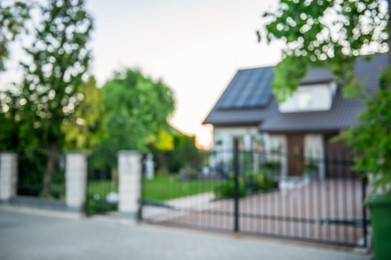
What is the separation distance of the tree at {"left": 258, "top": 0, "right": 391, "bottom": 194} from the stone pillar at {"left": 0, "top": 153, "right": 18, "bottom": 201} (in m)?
9.19

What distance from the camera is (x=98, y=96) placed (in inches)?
441

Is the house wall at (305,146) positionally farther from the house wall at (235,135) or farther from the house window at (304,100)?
the house window at (304,100)

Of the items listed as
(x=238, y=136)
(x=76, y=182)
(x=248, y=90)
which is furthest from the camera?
(x=248, y=90)

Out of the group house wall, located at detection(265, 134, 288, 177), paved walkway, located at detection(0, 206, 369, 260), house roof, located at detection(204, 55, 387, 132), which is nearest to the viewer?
paved walkway, located at detection(0, 206, 369, 260)

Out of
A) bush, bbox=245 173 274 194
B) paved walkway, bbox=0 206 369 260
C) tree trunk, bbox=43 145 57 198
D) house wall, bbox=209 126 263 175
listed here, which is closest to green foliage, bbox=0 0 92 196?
tree trunk, bbox=43 145 57 198

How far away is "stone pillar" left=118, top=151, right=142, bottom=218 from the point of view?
831 cm

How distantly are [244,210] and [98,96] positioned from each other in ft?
19.3

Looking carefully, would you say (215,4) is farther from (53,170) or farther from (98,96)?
(53,170)

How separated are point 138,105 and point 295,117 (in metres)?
12.0

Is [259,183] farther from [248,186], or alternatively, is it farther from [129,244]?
[129,244]

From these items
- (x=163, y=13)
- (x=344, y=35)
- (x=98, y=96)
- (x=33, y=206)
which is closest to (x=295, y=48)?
(x=344, y=35)

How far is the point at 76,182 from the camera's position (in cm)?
918

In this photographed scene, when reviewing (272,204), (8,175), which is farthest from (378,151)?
(8,175)

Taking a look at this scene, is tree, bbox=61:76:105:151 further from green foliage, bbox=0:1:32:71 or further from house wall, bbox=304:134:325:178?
house wall, bbox=304:134:325:178
